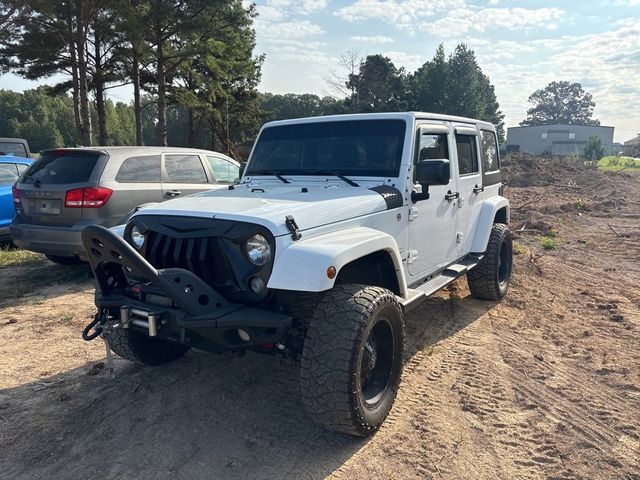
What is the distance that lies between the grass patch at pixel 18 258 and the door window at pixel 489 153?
681 cm

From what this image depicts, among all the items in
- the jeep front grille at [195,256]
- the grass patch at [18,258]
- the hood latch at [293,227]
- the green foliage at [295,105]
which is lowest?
the grass patch at [18,258]

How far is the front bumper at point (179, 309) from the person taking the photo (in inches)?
108

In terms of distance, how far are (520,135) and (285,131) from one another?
89.3m

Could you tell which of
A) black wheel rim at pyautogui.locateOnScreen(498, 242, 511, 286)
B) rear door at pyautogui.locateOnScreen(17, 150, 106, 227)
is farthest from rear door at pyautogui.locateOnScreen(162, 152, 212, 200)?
black wheel rim at pyautogui.locateOnScreen(498, 242, 511, 286)

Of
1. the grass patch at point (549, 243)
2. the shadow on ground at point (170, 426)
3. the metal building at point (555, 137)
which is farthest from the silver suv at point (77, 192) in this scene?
the metal building at point (555, 137)

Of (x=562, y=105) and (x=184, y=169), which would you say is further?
(x=562, y=105)

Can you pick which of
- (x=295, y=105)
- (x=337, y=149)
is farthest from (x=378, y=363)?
(x=295, y=105)

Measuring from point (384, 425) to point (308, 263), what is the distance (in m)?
1.34

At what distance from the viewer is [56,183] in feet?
20.0

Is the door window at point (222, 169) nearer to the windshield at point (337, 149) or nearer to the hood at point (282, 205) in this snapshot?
the windshield at point (337, 149)

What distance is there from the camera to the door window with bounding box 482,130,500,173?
19.3ft

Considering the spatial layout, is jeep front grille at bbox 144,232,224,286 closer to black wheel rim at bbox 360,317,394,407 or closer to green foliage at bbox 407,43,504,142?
black wheel rim at bbox 360,317,394,407

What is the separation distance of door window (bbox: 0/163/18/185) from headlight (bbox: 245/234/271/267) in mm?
7263

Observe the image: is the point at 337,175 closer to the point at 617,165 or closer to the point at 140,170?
the point at 140,170
